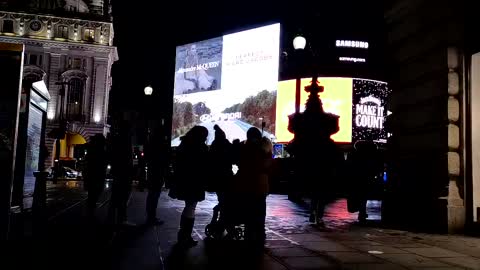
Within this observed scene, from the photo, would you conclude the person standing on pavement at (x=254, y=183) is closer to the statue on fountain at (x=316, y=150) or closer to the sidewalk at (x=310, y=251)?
the sidewalk at (x=310, y=251)

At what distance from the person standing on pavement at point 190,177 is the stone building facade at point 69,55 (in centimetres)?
4965

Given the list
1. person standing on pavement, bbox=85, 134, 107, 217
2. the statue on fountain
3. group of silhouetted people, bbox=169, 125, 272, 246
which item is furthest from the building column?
person standing on pavement, bbox=85, 134, 107, 217

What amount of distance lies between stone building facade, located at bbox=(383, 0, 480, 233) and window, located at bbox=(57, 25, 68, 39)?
51799 mm

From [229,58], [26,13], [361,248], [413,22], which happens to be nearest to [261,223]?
[361,248]

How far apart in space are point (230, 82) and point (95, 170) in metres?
28.7

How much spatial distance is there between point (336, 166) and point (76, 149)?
1930 inches

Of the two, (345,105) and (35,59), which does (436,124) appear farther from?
(35,59)

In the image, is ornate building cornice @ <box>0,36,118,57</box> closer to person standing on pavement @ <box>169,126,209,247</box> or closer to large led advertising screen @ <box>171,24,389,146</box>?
large led advertising screen @ <box>171,24,389,146</box>

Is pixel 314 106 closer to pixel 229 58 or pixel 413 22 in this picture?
pixel 413 22

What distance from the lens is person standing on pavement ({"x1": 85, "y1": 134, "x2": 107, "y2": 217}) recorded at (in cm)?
820

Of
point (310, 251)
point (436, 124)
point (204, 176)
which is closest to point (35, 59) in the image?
point (204, 176)

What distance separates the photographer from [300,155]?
970cm

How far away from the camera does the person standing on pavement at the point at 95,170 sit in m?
8.20

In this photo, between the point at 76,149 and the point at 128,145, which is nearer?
the point at 128,145
